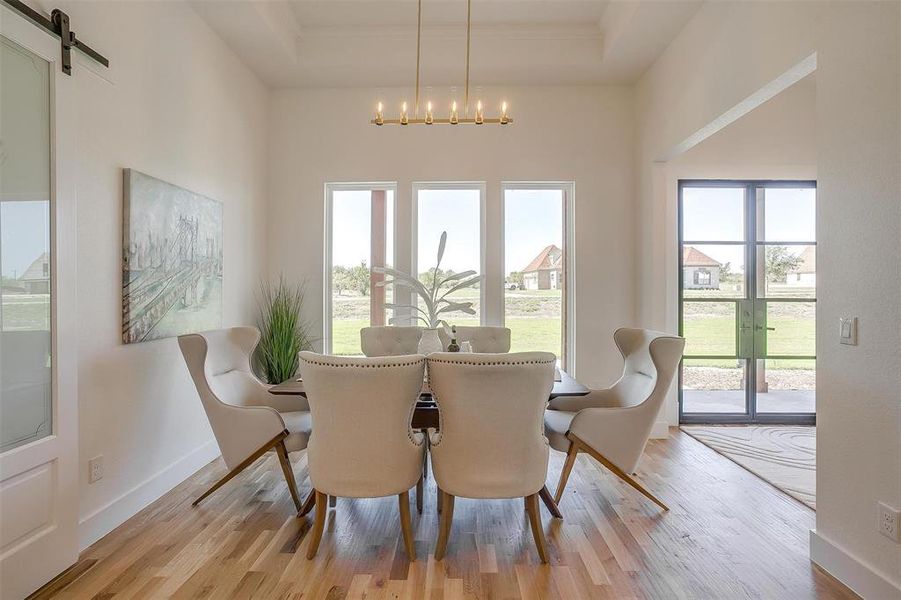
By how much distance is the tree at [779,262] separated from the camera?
4.61 meters

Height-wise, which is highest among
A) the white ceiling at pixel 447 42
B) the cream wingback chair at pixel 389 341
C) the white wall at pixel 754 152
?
the white ceiling at pixel 447 42

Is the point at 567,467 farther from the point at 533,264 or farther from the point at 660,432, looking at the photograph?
the point at 533,264

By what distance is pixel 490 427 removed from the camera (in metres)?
2.14

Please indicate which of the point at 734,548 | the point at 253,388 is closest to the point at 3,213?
the point at 253,388

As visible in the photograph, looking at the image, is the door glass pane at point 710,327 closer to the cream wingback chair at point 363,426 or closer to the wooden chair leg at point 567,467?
the wooden chair leg at point 567,467

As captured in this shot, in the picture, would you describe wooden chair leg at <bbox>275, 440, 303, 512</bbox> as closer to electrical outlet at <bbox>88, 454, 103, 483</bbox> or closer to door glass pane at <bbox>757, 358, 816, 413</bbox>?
electrical outlet at <bbox>88, 454, 103, 483</bbox>

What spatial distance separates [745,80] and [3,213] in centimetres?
378

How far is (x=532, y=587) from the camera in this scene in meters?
2.03

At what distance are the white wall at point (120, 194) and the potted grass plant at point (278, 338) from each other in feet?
1.23

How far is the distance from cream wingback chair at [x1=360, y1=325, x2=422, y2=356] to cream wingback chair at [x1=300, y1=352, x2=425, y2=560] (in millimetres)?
1387

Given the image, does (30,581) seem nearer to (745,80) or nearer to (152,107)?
(152,107)

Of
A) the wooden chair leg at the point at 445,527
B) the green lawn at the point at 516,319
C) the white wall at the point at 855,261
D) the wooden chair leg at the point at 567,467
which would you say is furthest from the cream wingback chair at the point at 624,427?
the green lawn at the point at 516,319

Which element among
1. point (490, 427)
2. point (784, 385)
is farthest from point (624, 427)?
point (784, 385)

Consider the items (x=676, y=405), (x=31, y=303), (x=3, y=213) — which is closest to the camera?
(x=3, y=213)
